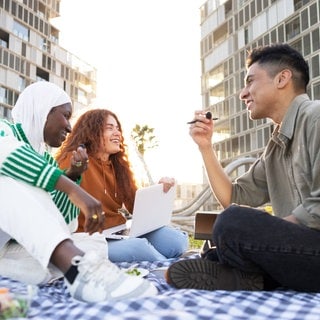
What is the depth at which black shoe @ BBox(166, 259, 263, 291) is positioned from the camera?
185 cm

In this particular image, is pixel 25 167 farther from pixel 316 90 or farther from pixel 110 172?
pixel 316 90

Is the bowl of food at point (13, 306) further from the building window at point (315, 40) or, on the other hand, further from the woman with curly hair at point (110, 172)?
the building window at point (315, 40)

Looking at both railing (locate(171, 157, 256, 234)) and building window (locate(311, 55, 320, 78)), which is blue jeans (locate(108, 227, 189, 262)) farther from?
building window (locate(311, 55, 320, 78))

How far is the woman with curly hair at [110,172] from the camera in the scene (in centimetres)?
317

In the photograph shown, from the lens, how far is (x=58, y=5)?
39406 millimetres

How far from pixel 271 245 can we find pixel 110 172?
178 centimetres

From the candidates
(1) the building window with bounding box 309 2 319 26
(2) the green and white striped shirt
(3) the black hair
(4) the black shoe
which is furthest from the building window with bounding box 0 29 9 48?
(4) the black shoe

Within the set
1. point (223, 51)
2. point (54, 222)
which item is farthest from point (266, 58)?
point (223, 51)

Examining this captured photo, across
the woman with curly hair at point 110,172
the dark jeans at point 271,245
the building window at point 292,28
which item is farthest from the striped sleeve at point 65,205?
the building window at point 292,28

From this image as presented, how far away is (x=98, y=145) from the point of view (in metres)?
3.37

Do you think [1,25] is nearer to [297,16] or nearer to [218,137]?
[218,137]

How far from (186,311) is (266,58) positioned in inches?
55.3

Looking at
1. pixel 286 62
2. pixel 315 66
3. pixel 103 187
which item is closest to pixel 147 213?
pixel 103 187

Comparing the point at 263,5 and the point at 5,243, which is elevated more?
the point at 263,5
